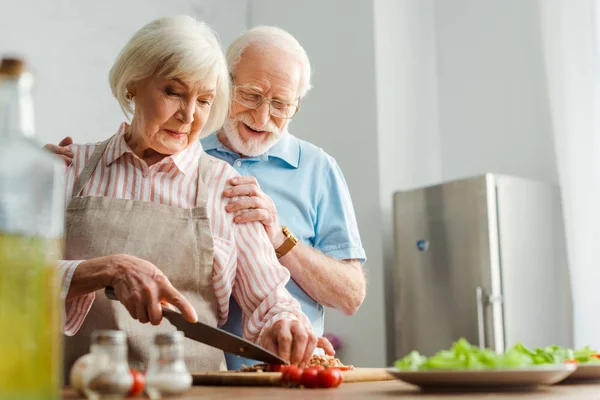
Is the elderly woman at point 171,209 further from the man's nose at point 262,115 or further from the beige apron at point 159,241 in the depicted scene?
the man's nose at point 262,115

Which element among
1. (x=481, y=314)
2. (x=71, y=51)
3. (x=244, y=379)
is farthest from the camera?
(x=71, y=51)

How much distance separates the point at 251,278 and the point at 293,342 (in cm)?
22

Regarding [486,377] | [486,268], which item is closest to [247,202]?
[486,377]

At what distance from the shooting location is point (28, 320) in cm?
60

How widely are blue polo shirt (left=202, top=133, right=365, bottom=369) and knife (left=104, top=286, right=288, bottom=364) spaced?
0.86 metres

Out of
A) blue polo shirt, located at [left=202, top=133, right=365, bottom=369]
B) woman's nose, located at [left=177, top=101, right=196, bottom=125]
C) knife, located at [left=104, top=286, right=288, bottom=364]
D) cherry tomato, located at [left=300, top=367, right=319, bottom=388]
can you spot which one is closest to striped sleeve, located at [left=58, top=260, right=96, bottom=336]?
knife, located at [left=104, top=286, right=288, bottom=364]

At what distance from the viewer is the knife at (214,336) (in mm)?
1227

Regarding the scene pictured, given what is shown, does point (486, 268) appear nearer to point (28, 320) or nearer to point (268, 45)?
point (268, 45)

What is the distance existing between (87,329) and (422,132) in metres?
3.33

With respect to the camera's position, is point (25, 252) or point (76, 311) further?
point (76, 311)

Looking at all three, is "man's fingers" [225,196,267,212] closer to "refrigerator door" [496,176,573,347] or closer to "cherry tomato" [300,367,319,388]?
"cherry tomato" [300,367,319,388]

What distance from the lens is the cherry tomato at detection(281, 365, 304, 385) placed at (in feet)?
3.89

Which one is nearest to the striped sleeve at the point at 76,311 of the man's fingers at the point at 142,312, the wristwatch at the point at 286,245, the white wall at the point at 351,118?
the man's fingers at the point at 142,312

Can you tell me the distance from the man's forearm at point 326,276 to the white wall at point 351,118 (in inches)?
80.7
